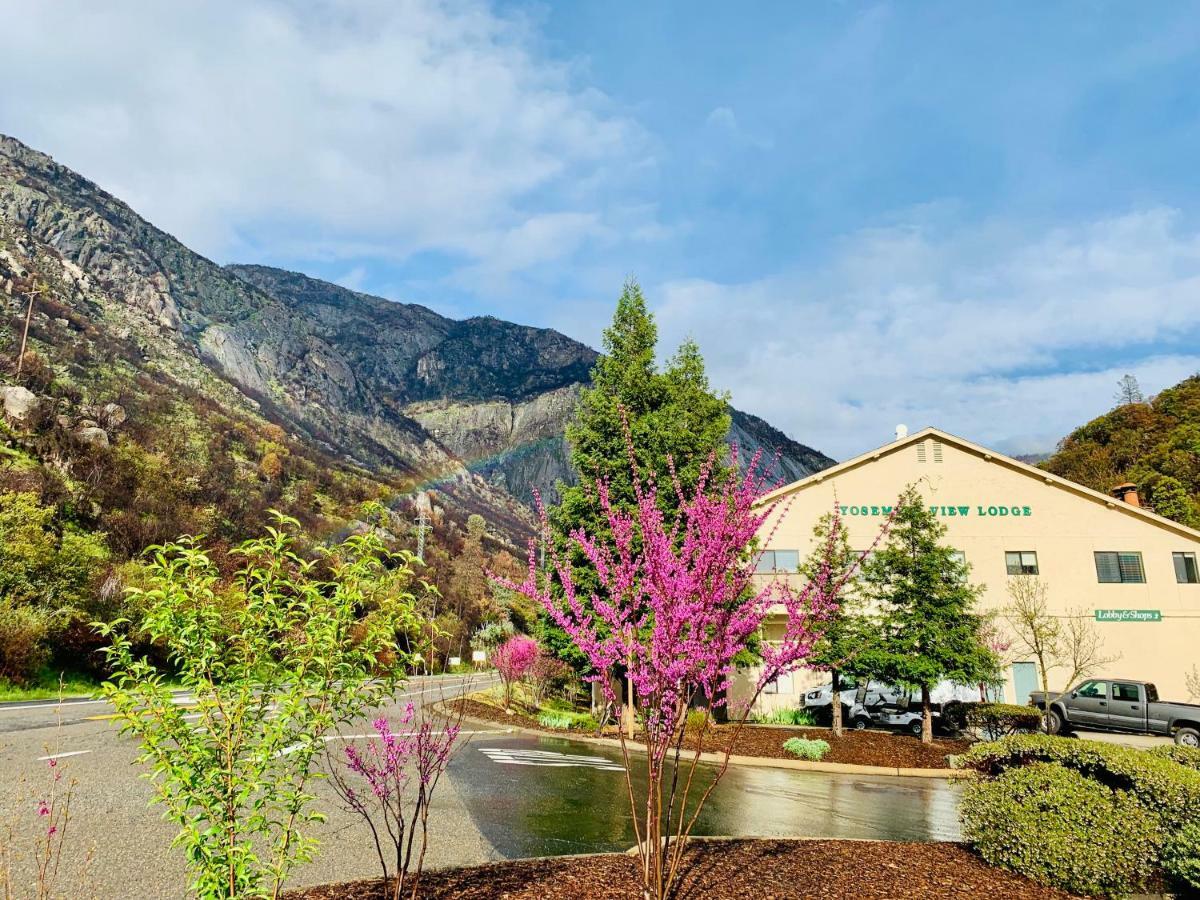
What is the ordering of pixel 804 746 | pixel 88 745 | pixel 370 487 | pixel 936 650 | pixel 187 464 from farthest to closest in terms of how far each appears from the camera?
pixel 370 487 < pixel 187 464 < pixel 936 650 < pixel 804 746 < pixel 88 745

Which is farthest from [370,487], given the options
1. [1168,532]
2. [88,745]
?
[1168,532]

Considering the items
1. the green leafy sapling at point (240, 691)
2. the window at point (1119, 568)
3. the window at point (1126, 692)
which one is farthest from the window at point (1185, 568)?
the green leafy sapling at point (240, 691)

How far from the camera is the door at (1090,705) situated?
19442 millimetres

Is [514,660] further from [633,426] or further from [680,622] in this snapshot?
[680,622]

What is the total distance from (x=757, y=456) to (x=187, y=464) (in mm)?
42933

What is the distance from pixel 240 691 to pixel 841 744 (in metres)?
17.4

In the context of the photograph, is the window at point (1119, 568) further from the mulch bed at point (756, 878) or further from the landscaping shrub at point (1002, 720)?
the mulch bed at point (756, 878)

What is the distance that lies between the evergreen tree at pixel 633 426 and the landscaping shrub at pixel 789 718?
23.5 ft

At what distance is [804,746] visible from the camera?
51.9ft

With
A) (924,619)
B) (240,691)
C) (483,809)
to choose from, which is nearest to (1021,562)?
(924,619)

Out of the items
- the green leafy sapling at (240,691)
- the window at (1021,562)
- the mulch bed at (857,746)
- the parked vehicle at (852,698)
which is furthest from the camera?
the window at (1021,562)

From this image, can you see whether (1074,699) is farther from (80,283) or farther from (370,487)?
(80,283)

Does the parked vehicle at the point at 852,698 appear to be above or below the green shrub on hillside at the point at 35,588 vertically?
below

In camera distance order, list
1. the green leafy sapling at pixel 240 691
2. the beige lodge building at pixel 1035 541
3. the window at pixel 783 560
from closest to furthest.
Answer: the green leafy sapling at pixel 240 691
the beige lodge building at pixel 1035 541
the window at pixel 783 560
